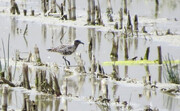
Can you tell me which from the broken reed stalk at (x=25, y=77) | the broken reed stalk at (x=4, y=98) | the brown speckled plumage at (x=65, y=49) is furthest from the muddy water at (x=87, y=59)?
the broken reed stalk at (x=4, y=98)

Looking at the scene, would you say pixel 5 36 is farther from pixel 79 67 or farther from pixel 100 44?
pixel 79 67

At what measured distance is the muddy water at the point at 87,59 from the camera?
→ 11984 mm

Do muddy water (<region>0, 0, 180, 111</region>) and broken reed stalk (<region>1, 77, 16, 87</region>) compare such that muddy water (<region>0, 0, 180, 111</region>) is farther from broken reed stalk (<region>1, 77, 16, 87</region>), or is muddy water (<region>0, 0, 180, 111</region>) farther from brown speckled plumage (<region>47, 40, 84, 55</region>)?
brown speckled plumage (<region>47, 40, 84, 55</region>)

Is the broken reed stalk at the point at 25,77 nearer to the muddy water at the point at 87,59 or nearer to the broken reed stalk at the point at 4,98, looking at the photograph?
the muddy water at the point at 87,59

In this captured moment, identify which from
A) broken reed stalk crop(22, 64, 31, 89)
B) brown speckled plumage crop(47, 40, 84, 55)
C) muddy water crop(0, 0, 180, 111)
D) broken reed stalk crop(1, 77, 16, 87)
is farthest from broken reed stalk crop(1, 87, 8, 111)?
brown speckled plumage crop(47, 40, 84, 55)

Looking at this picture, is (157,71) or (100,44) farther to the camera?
(100,44)

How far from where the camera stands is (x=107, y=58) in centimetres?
1720

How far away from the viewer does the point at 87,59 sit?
17.0 meters

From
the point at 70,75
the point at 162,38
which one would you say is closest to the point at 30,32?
the point at 162,38

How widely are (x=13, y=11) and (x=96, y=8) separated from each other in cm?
373

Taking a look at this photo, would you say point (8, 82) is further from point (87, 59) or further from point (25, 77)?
point (87, 59)

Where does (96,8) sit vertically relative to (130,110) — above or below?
above

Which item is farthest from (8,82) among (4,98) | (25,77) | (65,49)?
(65,49)

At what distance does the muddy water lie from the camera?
12.0 metres
